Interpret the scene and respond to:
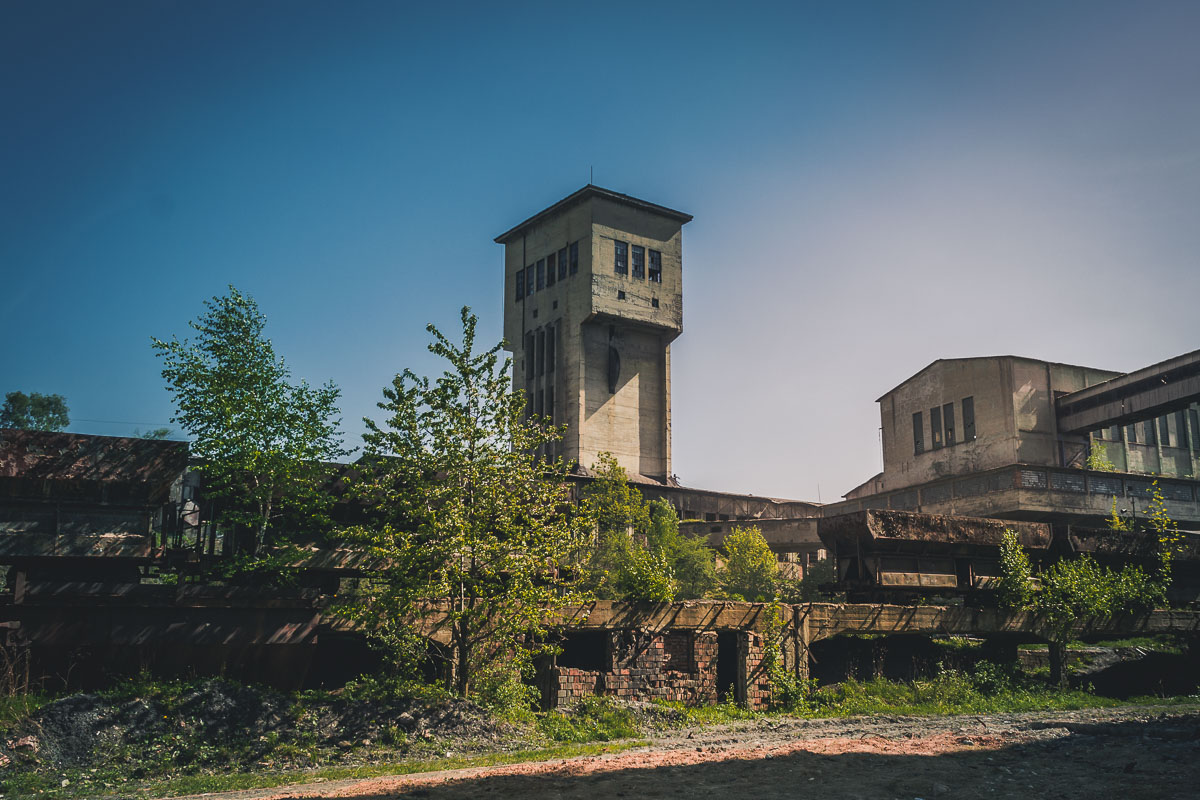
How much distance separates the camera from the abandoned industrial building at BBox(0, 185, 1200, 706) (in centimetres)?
1395

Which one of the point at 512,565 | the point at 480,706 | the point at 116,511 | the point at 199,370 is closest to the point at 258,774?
the point at 480,706

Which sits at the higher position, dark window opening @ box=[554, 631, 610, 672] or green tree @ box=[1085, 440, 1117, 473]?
green tree @ box=[1085, 440, 1117, 473]

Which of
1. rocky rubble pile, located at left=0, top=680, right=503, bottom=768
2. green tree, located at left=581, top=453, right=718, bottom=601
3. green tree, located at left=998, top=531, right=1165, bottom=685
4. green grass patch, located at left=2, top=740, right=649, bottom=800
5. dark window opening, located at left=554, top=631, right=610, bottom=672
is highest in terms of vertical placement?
green tree, located at left=581, top=453, right=718, bottom=601

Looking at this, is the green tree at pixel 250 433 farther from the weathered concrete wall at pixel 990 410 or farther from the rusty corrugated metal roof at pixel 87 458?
the weathered concrete wall at pixel 990 410

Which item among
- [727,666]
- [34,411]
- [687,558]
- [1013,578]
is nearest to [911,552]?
[1013,578]

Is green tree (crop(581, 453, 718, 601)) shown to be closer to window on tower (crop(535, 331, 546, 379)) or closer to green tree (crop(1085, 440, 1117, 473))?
window on tower (crop(535, 331, 546, 379))

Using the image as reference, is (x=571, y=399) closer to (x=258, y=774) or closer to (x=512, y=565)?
(x=512, y=565)

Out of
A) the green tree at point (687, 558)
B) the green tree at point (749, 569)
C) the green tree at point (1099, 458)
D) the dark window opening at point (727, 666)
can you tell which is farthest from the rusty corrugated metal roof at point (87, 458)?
the green tree at point (1099, 458)

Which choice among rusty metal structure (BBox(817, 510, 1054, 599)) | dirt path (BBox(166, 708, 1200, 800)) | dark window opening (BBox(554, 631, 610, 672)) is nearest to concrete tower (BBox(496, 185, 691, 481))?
rusty metal structure (BBox(817, 510, 1054, 599))

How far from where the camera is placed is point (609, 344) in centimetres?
5153

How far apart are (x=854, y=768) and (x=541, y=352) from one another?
141ft

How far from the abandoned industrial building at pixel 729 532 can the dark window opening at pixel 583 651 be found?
4 cm

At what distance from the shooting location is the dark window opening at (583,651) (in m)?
16.6

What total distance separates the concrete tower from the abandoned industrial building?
5107 millimetres
